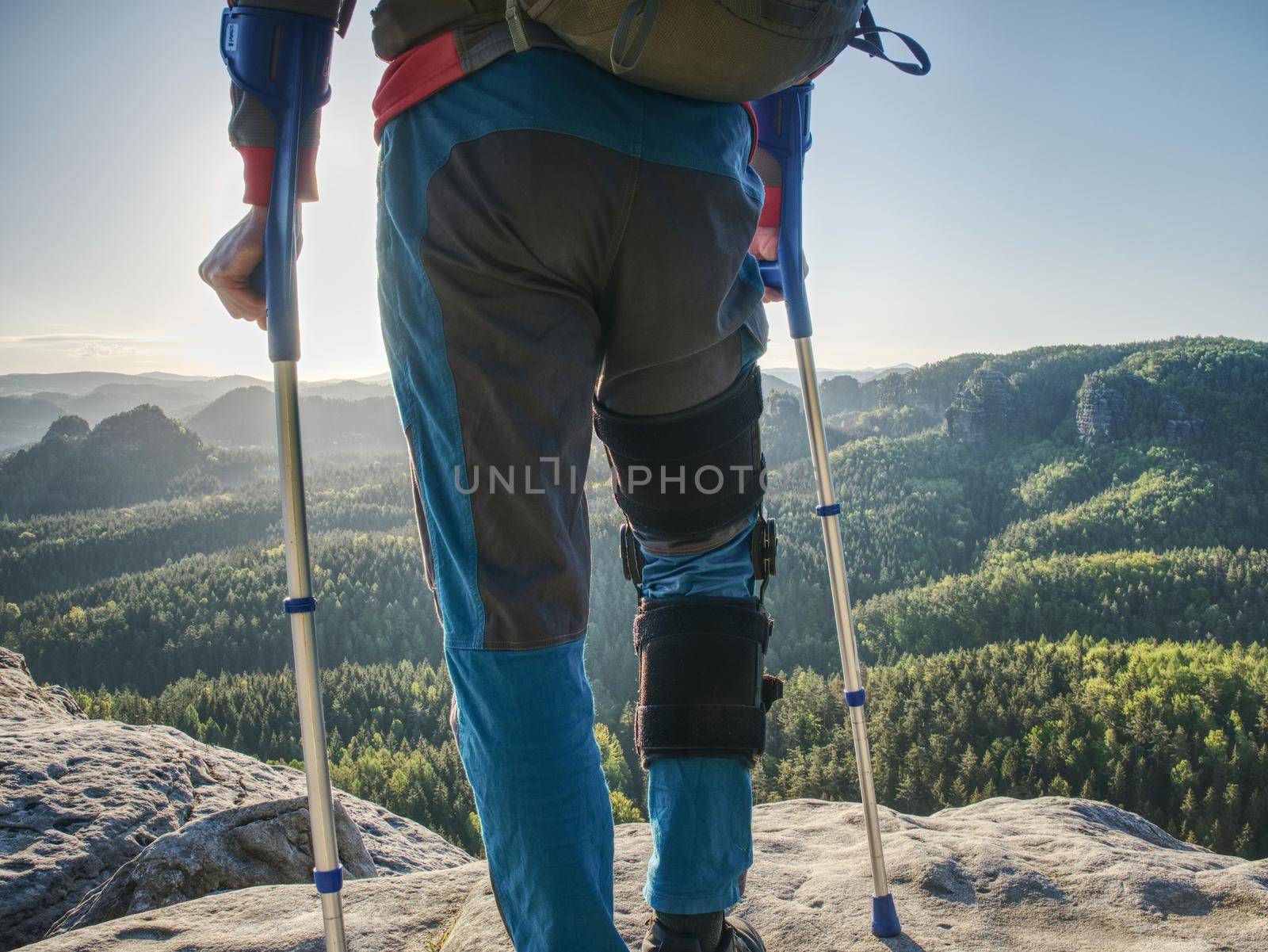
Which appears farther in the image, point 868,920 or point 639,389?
point 868,920

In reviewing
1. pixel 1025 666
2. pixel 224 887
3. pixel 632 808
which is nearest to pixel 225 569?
pixel 632 808

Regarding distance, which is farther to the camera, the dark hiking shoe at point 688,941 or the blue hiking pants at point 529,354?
the dark hiking shoe at point 688,941

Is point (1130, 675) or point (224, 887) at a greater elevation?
point (224, 887)

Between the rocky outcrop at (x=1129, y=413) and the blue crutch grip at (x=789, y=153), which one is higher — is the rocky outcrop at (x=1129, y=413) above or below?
above

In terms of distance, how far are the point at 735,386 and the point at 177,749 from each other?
3.93 metres

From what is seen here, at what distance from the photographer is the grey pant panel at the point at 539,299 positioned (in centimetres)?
123

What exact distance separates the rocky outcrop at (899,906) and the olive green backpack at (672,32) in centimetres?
197

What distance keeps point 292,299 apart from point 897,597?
3133 inches

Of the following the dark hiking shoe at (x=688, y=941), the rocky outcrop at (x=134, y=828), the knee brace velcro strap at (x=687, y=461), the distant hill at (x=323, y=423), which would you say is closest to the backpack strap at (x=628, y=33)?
the knee brace velcro strap at (x=687, y=461)

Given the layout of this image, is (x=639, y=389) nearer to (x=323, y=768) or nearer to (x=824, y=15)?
(x=824, y=15)

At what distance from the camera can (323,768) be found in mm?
1545

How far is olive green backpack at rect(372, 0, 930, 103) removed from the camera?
3.89 ft

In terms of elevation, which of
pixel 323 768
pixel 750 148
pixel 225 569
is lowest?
pixel 225 569

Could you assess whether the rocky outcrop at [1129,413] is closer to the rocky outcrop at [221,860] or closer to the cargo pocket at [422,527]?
the rocky outcrop at [221,860]
